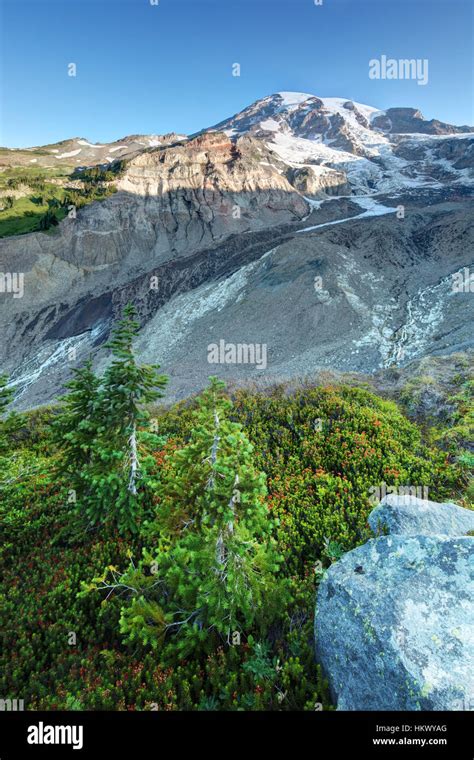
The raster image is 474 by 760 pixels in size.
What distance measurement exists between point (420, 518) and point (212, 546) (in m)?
4.15

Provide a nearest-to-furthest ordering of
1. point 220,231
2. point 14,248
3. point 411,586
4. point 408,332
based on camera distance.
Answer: point 411,586
point 408,332
point 14,248
point 220,231

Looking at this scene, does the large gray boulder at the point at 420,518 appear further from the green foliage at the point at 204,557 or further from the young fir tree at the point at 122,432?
the young fir tree at the point at 122,432

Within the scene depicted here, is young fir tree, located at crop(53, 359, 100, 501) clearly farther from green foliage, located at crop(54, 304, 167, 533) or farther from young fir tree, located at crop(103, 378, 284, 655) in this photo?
young fir tree, located at crop(103, 378, 284, 655)

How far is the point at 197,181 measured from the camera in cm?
7094

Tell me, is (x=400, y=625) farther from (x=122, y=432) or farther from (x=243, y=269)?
(x=243, y=269)

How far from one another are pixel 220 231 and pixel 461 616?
69751 mm

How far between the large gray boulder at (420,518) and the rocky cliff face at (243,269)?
52.9 ft

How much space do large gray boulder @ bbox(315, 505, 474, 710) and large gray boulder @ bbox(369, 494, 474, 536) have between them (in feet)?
5.38

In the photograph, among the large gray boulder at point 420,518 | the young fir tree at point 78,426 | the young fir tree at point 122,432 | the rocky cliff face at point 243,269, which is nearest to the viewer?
the large gray boulder at point 420,518

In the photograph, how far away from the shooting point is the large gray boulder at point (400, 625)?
399cm

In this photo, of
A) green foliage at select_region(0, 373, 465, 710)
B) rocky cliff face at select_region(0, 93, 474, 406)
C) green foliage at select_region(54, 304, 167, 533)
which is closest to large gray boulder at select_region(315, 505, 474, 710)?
green foliage at select_region(0, 373, 465, 710)

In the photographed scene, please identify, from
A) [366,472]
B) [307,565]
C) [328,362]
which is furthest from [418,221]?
[307,565]

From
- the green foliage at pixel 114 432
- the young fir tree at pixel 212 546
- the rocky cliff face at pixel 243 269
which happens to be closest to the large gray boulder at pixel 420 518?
the young fir tree at pixel 212 546

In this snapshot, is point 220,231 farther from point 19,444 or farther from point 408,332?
point 19,444
